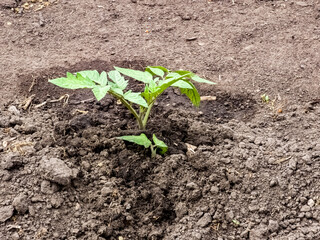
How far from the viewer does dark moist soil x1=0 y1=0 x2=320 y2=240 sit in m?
2.21

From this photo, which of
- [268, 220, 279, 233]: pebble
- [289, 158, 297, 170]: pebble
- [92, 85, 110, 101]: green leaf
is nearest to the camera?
[92, 85, 110, 101]: green leaf

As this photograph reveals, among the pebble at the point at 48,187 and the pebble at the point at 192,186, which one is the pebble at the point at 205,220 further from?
the pebble at the point at 48,187

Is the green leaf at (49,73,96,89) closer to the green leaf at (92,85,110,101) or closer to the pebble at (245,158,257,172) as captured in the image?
the green leaf at (92,85,110,101)

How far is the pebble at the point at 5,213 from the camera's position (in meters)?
2.11

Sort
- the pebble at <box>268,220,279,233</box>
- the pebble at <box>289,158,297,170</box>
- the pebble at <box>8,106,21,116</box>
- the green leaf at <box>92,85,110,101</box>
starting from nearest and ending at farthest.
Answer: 1. the green leaf at <box>92,85,110,101</box>
2. the pebble at <box>268,220,279,233</box>
3. the pebble at <box>289,158,297,170</box>
4. the pebble at <box>8,106,21,116</box>

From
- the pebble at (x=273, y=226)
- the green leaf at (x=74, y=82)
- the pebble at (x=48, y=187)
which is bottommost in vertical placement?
the pebble at (x=273, y=226)

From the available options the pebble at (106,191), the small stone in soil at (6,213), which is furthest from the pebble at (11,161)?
the pebble at (106,191)

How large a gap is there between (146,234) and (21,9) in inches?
131

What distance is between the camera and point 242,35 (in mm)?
4055

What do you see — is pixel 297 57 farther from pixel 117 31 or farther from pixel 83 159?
pixel 83 159

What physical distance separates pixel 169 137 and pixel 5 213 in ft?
3.73

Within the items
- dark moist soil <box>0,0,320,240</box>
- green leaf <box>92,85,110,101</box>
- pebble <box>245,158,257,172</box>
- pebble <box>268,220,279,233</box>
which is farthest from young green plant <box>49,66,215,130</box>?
pebble <box>268,220,279,233</box>

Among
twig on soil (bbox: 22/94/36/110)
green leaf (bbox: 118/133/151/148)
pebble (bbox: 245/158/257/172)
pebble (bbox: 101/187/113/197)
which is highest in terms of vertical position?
green leaf (bbox: 118/133/151/148)

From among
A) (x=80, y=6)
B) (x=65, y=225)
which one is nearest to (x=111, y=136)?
(x=65, y=225)
